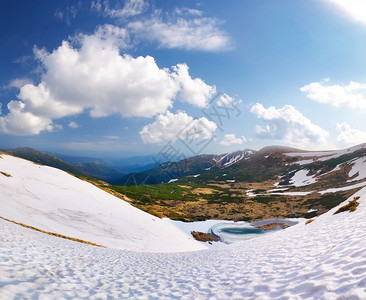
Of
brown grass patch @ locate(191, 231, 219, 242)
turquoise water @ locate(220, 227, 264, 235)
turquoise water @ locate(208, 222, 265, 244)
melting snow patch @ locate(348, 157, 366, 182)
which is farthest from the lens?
melting snow patch @ locate(348, 157, 366, 182)

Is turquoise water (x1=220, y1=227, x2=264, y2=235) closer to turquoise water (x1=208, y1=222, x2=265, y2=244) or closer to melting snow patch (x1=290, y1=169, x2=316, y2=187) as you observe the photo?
turquoise water (x1=208, y1=222, x2=265, y2=244)

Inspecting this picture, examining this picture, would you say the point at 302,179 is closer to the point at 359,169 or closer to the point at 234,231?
the point at 359,169

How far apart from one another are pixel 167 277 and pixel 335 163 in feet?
631

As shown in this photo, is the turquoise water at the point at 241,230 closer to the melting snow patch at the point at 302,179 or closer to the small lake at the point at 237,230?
the small lake at the point at 237,230

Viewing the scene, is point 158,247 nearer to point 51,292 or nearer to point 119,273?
point 119,273

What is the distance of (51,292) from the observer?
6012 millimetres

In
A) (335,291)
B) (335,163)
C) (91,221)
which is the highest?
(335,163)

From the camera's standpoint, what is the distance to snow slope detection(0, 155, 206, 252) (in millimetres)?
24219

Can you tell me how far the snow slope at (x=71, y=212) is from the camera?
79.5 feet

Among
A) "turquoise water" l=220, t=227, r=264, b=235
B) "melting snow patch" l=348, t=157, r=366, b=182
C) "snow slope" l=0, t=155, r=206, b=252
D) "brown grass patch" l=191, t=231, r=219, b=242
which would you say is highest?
"melting snow patch" l=348, t=157, r=366, b=182

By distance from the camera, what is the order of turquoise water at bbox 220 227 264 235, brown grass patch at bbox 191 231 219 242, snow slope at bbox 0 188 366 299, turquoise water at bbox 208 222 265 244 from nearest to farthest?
snow slope at bbox 0 188 366 299, brown grass patch at bbox 191 231 219 242, turquoise water at bbox 208 222 265 244, turquoise water at bbox 220 227 264 235

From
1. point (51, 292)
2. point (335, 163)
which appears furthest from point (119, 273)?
point (335, 163)

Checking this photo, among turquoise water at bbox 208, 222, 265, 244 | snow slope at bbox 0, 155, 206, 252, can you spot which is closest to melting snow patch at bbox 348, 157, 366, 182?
turquoise water at bbox 208, 222, 265, 244

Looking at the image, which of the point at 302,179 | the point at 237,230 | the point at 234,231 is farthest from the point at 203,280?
the point at 302,179
